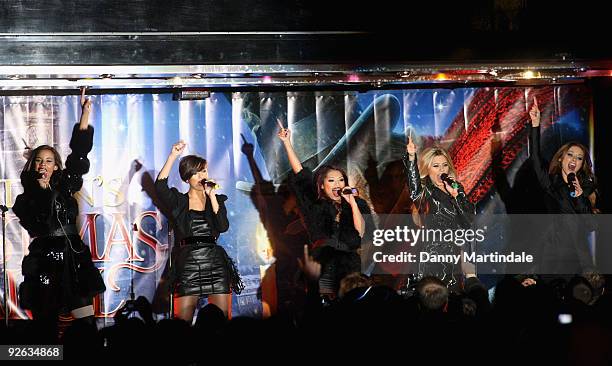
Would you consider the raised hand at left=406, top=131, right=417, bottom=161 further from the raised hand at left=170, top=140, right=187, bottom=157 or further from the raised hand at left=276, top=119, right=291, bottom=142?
the raised hand at left=170, top=140, right=187, bottom=157

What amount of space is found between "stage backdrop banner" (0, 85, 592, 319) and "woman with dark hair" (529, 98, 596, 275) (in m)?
0.16

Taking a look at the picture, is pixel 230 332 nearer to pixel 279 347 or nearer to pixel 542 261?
pixel 279 347

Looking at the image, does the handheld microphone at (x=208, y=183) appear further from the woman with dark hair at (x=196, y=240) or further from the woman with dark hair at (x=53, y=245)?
the woman with dark hair at (x=53, y=245)

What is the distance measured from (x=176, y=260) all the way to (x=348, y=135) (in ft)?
7.87

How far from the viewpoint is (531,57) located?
29.5ft

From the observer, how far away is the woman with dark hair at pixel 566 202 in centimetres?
963

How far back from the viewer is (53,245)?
906 centimetres

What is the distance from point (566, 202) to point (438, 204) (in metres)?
1.55

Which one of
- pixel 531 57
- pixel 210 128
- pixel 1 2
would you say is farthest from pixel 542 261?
pixel 1 2

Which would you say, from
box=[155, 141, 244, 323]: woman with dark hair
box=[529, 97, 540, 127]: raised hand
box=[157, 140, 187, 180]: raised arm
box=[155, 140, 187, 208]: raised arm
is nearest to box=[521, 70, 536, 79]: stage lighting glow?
box=[529, 97, 540, 127]: raised hand

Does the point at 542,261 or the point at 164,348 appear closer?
the point at 164,348

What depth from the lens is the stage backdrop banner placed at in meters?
9.28

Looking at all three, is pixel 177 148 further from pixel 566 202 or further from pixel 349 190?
pixel 566 202

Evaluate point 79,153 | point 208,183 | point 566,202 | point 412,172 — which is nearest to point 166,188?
Result: point 208,183
